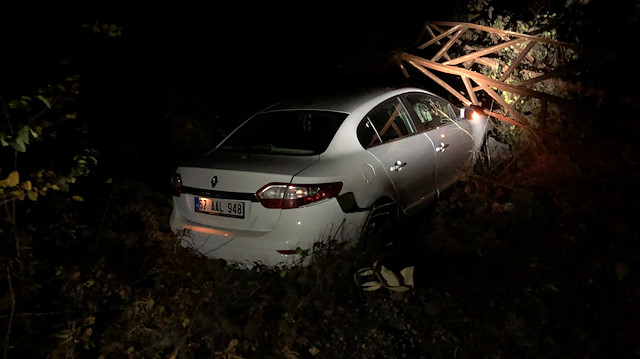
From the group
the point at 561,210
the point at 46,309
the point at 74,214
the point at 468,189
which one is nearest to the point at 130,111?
the point at 74,214

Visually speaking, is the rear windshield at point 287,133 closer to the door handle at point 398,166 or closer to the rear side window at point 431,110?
the door handle at point 398,166

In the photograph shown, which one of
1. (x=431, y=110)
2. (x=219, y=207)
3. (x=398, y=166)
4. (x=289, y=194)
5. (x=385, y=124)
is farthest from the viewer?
(x=431, y=110)

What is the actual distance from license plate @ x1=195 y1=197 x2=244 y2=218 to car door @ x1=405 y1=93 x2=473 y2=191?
2.19m

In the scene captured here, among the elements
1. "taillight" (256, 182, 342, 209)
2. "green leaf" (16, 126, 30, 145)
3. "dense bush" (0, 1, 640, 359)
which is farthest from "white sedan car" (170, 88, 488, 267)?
"green leaf" (16, 126, 30, 145)

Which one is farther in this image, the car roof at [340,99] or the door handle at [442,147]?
the door handle at [442,147]

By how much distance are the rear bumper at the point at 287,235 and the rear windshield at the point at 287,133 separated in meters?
0.59

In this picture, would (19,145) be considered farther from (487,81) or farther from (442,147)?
(487,81)

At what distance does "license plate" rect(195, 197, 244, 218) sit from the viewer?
3.62 m

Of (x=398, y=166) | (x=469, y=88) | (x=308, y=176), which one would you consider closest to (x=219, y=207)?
(x=308, y=176)

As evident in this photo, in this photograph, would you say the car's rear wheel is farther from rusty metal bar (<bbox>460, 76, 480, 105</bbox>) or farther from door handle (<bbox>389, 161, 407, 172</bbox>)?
rusty metal bar (<bbox>460, 76, 480, 105</bbox>)

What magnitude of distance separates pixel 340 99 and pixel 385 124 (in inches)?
19.8

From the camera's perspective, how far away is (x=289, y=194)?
3.47m

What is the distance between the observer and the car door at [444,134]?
4.90 meters

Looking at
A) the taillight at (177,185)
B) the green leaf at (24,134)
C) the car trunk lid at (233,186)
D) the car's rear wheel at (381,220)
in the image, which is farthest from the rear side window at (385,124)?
the green leaf at (24,134)
